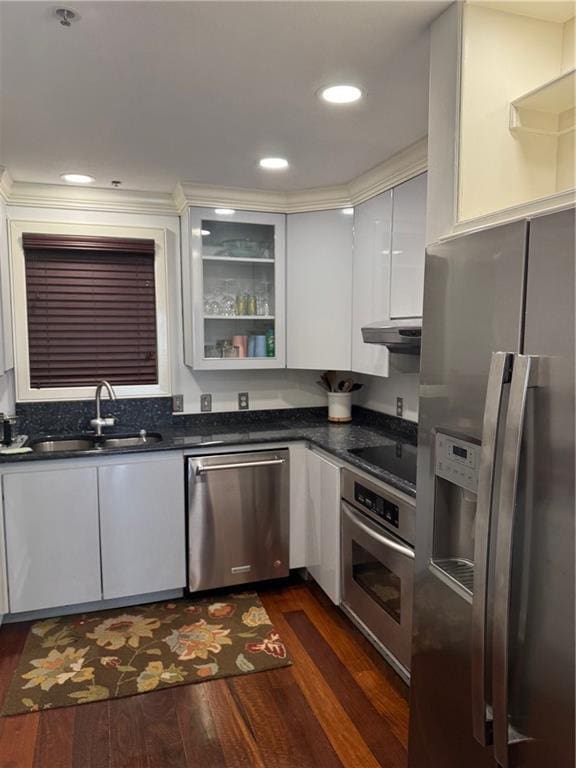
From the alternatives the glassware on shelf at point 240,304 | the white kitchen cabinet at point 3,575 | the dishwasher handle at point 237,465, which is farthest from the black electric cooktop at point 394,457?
the white kitchen cabinet at point 3,575

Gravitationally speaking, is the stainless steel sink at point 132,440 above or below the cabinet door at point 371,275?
below

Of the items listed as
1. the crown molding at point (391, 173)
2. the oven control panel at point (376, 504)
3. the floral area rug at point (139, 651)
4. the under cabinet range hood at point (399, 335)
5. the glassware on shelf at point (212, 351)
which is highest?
the crown molding at point (391, 173)

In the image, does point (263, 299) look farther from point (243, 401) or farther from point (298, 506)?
point (298, 506)

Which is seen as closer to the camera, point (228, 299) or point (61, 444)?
point (61, 444)

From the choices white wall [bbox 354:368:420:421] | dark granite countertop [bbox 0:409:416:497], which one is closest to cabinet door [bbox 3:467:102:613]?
dark granite countertop [bbox 0:409:416:497]

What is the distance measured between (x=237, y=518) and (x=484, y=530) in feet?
6.65

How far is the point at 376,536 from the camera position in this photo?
2.26m

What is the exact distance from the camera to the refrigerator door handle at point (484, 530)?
1.08m

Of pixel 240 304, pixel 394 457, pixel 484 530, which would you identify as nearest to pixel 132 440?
pixel 240 304

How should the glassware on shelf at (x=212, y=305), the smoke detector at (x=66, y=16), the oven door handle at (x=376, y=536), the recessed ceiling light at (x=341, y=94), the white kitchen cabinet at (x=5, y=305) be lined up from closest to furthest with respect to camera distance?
the smoke detector at (x=66, y=16) → the recessed ceiling light at (x=341, y=94) → the oven door handle at (x=376, y=536) → the white kitchen cabinet at (x=5, y=305) → the glassware on shelf at (x=212, y=305)

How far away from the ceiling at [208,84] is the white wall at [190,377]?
1.45 ft

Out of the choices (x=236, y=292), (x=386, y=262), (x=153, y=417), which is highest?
(x=386, y=262)

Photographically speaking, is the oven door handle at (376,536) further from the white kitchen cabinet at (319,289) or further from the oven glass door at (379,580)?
the white kitchen cabinet at (319,289)

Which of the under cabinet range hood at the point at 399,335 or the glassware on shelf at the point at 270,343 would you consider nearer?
the under cabinet range hood at the point at 399,335
